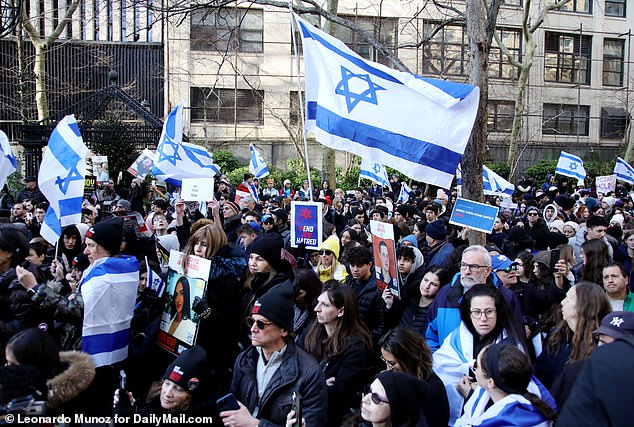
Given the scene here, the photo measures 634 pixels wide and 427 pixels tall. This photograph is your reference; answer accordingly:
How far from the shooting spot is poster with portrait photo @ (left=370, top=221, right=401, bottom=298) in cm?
598

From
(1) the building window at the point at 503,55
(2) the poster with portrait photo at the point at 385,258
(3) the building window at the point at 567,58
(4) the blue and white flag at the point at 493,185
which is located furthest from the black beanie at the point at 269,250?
(3) the building window at the point at 567,58

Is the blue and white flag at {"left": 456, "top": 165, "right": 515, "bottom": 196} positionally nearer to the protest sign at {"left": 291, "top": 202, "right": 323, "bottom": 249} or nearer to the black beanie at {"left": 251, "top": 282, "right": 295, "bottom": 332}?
the protest sign at {"left": 291, "top": 202, "right": 323, "bottom": 249}

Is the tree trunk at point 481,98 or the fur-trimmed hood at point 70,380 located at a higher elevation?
the tree trunk at point 481,98

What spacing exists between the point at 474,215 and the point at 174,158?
6064mm

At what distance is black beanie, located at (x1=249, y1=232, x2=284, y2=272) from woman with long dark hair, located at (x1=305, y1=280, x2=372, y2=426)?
0.73 meters

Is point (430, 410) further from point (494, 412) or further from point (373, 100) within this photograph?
point (373, 100)

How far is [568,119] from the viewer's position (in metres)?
37.9

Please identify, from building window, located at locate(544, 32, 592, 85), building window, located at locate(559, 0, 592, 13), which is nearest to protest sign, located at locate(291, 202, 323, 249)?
building window, located at locate(544, 32, 592, 85)

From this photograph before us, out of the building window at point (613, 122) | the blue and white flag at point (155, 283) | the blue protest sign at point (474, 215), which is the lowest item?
the blue and white flag at point (155, 283)

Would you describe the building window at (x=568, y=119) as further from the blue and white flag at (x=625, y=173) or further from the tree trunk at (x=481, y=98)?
the tree trunk at (x=481, y=98)

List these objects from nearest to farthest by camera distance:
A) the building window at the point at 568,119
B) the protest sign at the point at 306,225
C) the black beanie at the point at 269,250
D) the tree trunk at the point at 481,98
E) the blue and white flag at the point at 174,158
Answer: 1. the black beanie at the point at 269,250
2. the protest sign at the point at 306,225
3. the tree trunk at the point at 481,98
4. the blue and white flag at the point at 174,158
5. the building window at the point at 568,119

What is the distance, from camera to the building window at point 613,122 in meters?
38.3

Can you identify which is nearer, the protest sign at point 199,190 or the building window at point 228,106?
the protest sign at point 199,190

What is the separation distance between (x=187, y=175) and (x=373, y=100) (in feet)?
18.8
